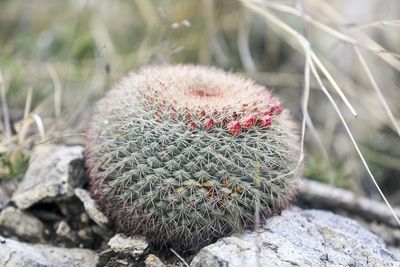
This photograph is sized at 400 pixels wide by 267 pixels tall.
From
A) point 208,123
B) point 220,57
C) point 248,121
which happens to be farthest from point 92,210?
point 220,57

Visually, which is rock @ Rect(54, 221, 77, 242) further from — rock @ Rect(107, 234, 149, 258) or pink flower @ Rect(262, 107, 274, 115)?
pink flower @ Rect(262, 107, 274, 115)

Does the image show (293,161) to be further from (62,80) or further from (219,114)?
(62,80)

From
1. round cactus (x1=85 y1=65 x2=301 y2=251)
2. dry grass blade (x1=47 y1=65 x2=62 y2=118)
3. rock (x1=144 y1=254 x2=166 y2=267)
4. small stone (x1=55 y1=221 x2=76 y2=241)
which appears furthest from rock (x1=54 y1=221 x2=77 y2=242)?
dry grass blade (x1=47 y1=65 x2=62 y2=118)

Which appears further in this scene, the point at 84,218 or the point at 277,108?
the point at 84,218

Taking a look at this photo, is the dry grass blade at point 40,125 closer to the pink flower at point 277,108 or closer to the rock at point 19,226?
the rock at point 19,226

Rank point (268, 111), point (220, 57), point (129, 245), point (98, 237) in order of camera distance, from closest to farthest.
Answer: point (129, 245) < point (268, 111) < point (98, 237) < point (220, 57)

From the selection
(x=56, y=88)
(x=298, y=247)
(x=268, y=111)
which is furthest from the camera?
(x=56, y=88)

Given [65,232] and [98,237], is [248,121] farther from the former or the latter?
[65,232]

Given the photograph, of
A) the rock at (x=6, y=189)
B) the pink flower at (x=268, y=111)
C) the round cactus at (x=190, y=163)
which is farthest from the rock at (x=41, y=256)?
the pink flower at (x=268, y=111)
